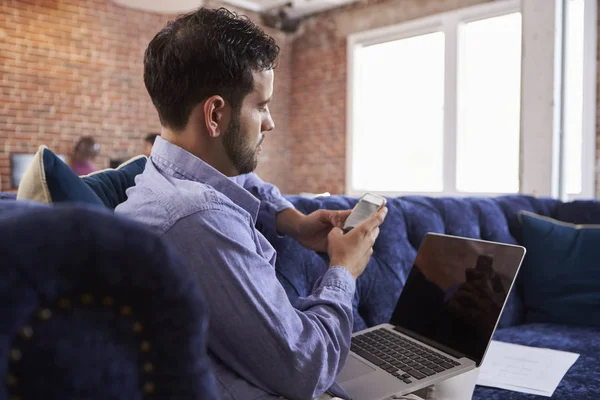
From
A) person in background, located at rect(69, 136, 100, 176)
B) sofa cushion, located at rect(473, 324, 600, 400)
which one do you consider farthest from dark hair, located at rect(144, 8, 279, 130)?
person in background, located at rect(69, 136, 100, 176)

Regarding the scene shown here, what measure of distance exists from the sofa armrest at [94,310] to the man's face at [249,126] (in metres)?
0.56

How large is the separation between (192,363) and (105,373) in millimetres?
71

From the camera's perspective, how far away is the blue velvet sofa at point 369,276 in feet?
1.22

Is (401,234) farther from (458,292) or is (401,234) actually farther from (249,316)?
(249,316)

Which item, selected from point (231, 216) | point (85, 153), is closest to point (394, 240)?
point (231, 216)

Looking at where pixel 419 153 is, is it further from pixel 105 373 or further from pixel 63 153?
pixel 105 373

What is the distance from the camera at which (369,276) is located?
5.02 feet

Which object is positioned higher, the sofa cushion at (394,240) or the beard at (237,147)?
the beard at (237,147)

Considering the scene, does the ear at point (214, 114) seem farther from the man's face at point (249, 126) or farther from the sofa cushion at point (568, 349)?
the sofa cushion at point (568, 349)

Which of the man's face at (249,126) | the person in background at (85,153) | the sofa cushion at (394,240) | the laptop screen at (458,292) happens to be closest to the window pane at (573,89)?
the sofa cushion at (394,240)

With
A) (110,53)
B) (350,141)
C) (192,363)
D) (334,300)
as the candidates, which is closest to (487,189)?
(350,141)

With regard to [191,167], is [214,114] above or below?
above

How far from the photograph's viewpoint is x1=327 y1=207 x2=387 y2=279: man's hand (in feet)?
3.28

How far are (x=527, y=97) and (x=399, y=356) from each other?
Answer: 2.15m
